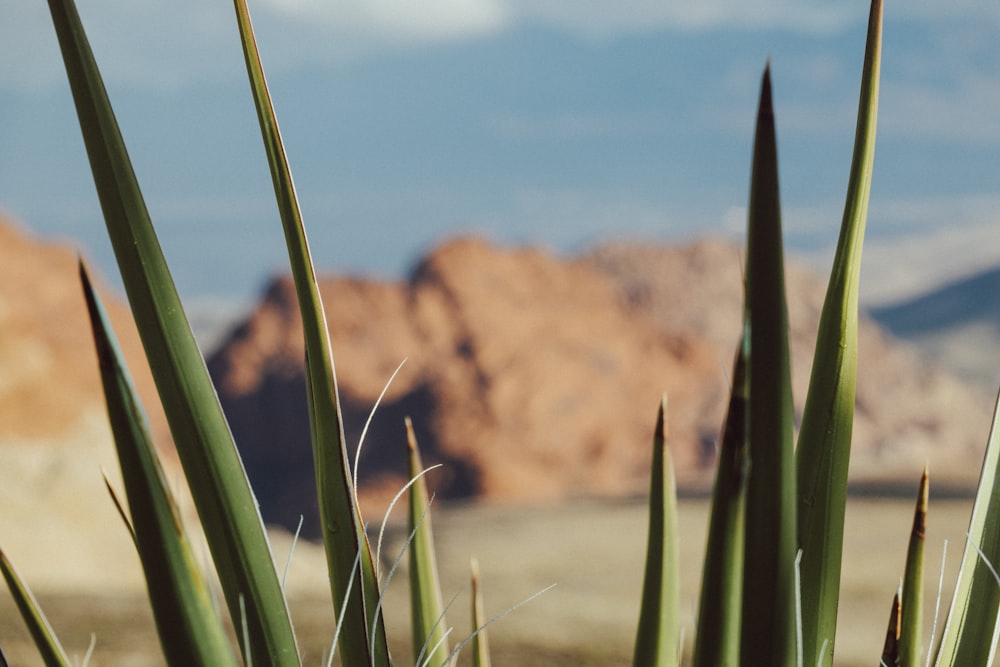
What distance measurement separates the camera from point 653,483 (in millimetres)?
361

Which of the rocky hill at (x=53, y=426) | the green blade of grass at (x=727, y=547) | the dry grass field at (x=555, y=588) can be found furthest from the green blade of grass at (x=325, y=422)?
the rocky hill at (x=53, y=426)

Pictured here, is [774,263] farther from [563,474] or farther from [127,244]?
[563,474]

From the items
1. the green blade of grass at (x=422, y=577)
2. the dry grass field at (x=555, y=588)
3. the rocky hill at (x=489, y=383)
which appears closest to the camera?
the green blade of grass at (x=422, y=577)

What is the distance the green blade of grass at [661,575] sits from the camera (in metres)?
0.35

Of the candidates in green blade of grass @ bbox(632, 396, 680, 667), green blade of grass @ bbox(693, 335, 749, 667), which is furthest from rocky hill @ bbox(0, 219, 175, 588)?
green blade of grass @ bbox(693, 335, 749, 667)

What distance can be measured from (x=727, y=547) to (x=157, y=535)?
0.53 ft

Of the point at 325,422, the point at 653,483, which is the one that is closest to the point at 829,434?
the point at 653,483

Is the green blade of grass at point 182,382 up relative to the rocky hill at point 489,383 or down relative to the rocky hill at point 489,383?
up

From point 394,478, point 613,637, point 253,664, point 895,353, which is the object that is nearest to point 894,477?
point 895,353

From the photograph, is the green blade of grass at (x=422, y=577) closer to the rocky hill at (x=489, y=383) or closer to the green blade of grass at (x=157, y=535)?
the green blade of grass at (x=157, y=535)

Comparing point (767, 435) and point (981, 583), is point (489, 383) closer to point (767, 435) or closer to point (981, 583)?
point (981, 583)

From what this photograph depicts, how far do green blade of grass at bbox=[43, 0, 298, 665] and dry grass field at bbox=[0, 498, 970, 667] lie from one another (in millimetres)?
550

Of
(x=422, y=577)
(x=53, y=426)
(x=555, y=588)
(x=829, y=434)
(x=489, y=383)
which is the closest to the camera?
(x=829, y=434)

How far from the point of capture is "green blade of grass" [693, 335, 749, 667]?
23cm
